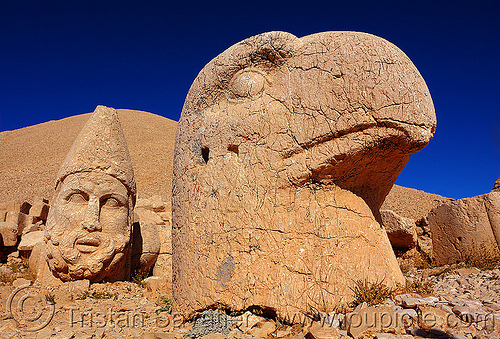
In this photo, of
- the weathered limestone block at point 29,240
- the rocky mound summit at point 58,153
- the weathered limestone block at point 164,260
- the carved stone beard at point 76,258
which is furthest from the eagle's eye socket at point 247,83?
the rocky mound summit at point 58,153

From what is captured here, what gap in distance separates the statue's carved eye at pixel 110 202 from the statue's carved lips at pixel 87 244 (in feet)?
1.71

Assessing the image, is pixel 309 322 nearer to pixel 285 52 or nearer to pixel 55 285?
pixel 285 52

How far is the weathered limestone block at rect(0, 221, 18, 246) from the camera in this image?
679 cm

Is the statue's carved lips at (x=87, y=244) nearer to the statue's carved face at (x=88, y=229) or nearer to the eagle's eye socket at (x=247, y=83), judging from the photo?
the statue's carved face at (x=88, y=229)

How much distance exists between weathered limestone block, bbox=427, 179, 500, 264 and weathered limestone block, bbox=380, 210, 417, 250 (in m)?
0.38

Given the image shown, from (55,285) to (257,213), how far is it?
3.45 m

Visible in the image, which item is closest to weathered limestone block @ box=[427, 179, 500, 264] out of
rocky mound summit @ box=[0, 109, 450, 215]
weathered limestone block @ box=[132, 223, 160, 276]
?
weathered limestone block @ box=[132, 223, 160, 276]

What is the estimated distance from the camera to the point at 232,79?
9.76 ft

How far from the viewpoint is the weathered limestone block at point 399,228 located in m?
5.76

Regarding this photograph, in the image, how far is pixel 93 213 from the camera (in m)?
4.84

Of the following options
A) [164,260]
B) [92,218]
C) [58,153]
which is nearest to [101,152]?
[92,218]

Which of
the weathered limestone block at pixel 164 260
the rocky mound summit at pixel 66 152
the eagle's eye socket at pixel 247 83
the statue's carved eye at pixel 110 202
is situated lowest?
the weathered limestone block at pixel 164 260

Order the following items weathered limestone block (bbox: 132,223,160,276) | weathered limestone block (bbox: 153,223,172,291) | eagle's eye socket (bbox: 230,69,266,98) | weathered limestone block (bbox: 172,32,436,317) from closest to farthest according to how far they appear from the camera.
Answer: weathered limestone block (bbox: 172,32,436,317) < eagle's eye socket (bbox: 230,69,266,98) < weathered limestone block (bbox: 132,223,160,276) < weathered limestone block (bbox: 153,223,172,291)

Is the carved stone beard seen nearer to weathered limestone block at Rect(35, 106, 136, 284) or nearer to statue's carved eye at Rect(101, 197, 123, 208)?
weathered limestone block at Rect(35, 106, 136, 284)
